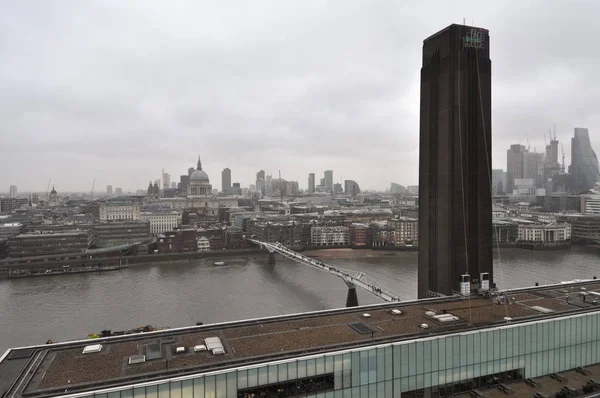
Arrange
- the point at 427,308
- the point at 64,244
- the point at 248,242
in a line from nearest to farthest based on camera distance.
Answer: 1. the point at 427,308
2. the point at 64,244
3. the point at 248,242

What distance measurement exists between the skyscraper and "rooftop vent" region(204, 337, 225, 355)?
9054 mm

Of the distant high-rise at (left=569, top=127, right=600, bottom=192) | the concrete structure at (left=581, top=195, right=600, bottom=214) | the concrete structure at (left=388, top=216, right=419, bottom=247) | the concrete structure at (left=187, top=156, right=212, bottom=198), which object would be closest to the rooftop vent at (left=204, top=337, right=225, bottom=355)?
the concrete structure at (left=388, top=216, right=419, bottom=247)

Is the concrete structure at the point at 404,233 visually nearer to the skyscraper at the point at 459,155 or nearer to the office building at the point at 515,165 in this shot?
the skyscraper at the point at 459,155

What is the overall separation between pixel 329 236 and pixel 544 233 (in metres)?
22.2

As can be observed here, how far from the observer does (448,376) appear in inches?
344

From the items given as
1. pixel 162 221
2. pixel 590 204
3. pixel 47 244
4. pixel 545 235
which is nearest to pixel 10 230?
pixel 47 244

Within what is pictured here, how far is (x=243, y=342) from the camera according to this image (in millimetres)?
9031

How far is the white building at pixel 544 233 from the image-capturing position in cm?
4444

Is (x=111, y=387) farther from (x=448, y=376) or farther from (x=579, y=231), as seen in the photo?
(x=579, y=231)

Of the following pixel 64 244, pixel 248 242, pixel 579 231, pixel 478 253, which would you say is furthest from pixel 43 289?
pixel 579 231

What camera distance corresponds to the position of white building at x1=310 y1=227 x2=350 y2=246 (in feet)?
152

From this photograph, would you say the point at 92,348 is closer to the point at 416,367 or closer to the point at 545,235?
the point at 416,367

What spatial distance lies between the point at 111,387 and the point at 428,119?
13319 mm

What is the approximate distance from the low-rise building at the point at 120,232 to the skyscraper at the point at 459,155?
36869 mm
